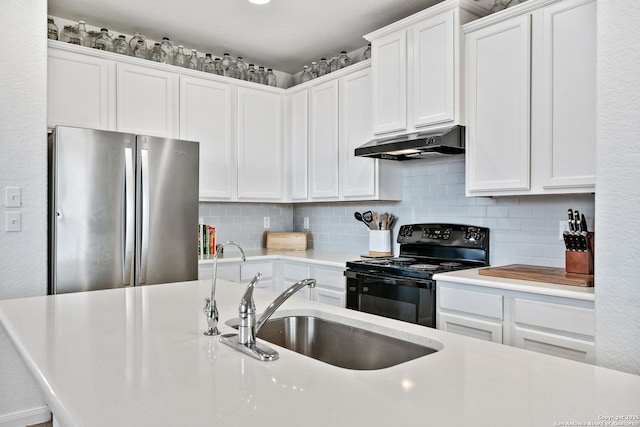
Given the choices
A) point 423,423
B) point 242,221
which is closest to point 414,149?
point 242,221

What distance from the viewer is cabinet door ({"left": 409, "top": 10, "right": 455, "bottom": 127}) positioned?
287 cm

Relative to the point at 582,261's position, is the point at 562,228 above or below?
above

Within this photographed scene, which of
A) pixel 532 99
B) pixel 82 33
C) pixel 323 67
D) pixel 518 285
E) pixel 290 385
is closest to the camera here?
pixel 290 385

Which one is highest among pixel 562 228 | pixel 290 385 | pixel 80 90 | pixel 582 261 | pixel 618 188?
pixel 80 90

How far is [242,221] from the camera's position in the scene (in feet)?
14.7

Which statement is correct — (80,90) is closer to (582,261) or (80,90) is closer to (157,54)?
(157,54)

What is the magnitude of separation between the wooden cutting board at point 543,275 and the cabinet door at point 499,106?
0.46m

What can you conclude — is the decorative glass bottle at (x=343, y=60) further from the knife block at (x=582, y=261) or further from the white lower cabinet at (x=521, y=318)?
the knife block at (x=582, y=261)

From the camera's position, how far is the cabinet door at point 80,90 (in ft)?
10.2

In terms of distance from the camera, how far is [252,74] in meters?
4.31

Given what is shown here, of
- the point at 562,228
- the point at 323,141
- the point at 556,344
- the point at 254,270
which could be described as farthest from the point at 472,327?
the point at 323,141

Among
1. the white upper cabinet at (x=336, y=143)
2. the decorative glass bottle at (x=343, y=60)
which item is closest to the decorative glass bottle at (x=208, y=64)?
the white upper cabinet at (x=336, y=143)

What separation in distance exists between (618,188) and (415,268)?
163 centimetres

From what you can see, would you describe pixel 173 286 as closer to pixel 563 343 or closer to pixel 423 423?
pixel 423 423
